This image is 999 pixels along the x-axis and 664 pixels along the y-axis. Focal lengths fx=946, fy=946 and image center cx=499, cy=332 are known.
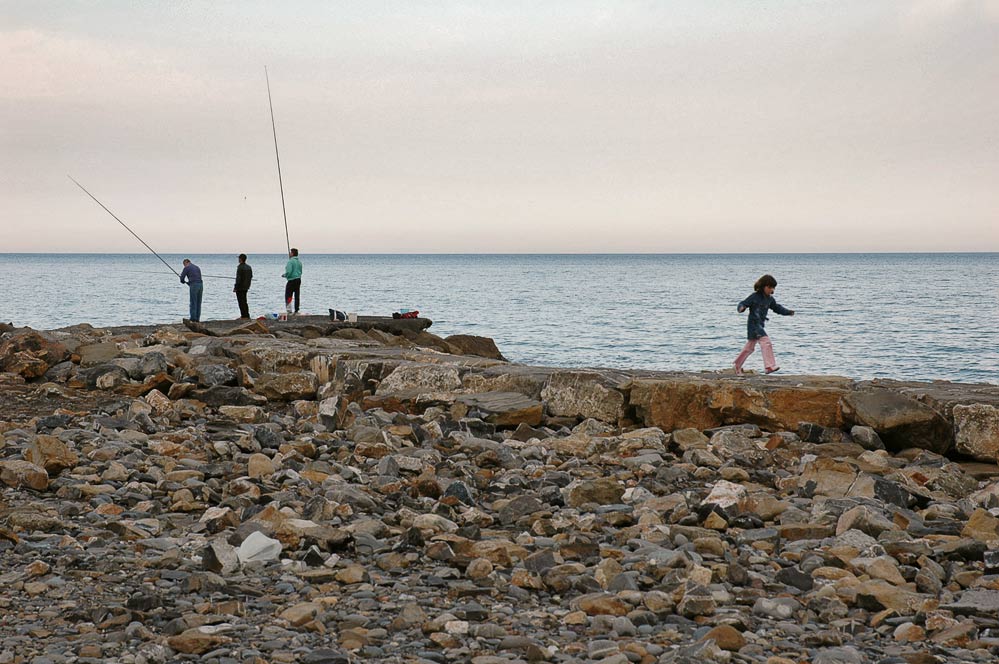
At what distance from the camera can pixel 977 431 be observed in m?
7.50

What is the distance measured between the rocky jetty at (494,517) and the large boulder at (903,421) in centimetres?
2

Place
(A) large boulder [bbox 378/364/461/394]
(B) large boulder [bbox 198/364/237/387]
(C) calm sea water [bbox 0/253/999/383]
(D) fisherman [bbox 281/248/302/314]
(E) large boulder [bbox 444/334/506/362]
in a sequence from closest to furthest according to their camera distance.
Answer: (A) large boulder [bbox 378/364/461/394] → (B) large boulder [bbox 198/364/237/387] → (E) large boulder [bbox 444/334/506/362] → (D) fisherman [bbox 281/248/302/314] → (C) calm sea water [bbox 0/253/999/383]

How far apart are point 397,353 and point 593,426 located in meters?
3.36

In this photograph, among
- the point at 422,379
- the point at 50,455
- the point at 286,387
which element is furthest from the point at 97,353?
the point at 50,455

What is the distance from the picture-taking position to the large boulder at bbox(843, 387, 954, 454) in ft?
24.8

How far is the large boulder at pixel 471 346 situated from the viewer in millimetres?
16859

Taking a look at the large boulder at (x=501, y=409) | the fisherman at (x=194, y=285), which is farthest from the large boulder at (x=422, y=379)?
the fisherman at (x=194, y=285)

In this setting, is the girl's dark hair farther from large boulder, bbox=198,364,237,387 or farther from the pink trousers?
large boulder, bbox=198,364,237,387

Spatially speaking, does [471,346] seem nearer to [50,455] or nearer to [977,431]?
[977,431]

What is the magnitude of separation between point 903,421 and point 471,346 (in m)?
10.4

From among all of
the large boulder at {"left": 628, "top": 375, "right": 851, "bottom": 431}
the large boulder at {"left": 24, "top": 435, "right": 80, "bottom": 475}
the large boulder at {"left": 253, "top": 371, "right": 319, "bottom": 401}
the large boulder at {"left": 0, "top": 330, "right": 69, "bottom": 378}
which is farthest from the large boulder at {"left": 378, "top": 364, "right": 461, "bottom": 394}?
the large boulder at {"left": 0, "top": 330, "right": 69, "bottom": 378}

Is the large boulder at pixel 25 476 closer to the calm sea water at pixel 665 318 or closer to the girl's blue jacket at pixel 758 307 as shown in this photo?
the girl's blue jacket at pixel 758 307

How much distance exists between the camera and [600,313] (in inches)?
1902

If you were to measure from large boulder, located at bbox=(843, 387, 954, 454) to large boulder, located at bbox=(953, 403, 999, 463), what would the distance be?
0.26 ft
